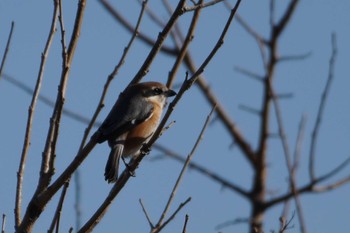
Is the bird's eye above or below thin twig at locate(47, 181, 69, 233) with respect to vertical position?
above

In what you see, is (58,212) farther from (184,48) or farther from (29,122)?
(184,48)

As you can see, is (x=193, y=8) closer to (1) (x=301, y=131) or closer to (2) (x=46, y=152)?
(2) (x=46, y=152)

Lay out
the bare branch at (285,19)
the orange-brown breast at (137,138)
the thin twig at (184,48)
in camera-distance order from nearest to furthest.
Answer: the thin twig at (184,48), the orange-brown breast at (137,138), the bare branch at (285,19)

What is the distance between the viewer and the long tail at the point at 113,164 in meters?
4.28

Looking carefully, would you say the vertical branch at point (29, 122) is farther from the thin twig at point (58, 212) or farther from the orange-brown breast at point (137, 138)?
the orange-brown breast at point (137, 138)

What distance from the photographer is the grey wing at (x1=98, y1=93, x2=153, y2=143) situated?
14.8ft

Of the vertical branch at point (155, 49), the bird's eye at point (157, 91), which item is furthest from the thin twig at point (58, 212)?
the bird's eye at point (157, 91)

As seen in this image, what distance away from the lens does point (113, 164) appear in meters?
4.38

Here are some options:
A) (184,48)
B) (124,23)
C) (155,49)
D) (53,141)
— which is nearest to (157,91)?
(124,23)

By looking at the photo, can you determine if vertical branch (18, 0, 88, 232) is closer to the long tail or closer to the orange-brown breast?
the long tail

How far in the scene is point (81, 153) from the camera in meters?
2.72

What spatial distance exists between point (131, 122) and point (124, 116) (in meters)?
0.08

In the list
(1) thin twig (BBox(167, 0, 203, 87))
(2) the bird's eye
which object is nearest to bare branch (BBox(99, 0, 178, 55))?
(2) the bird's eye

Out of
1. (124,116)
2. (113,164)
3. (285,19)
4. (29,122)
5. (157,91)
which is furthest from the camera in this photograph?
(285,19)
